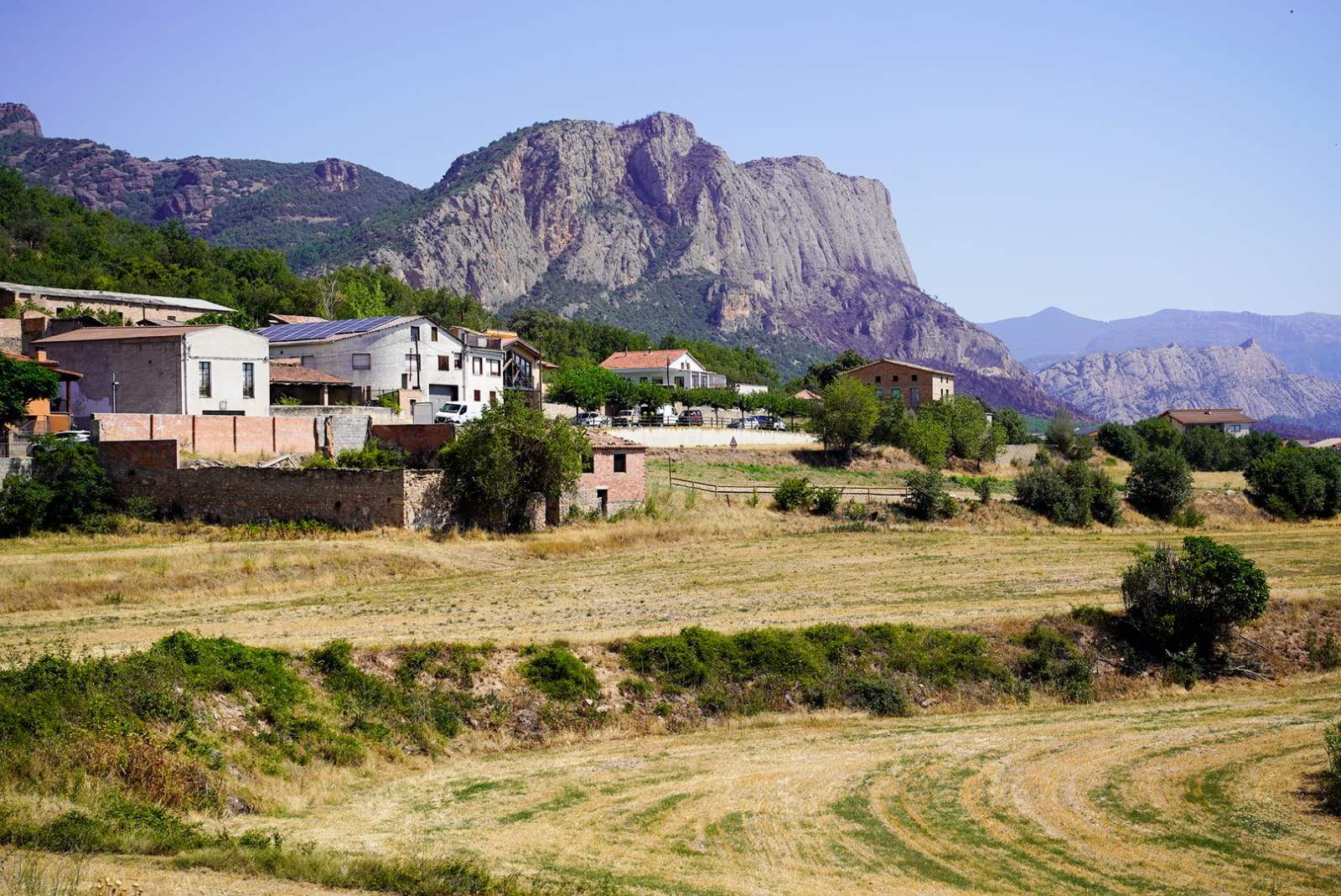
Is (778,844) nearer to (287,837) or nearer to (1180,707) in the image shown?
(287,837)

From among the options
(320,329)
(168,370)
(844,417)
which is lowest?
(844,417)

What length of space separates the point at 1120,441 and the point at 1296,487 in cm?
4610

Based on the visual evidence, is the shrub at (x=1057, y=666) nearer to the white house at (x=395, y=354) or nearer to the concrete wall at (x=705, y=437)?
the white house at (x=395, y=354)

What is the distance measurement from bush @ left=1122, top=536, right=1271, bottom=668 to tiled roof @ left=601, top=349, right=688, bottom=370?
9529 centimetres

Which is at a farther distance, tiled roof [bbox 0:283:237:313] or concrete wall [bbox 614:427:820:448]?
tiled roof [bbox 0:283:237:313]

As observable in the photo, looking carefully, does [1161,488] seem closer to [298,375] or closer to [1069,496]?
[1069,496]

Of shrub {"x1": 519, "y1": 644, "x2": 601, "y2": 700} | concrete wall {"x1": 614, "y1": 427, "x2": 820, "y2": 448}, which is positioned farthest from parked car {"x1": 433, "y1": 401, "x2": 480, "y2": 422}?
shrub {"x1": 519, "y1": 644, "x2": 601, "y2": 700}

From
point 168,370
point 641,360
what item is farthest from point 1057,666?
point 641,360

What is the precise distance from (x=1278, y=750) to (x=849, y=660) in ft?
34.4

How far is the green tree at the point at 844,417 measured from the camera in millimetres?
82875

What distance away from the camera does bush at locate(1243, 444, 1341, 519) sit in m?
76.4

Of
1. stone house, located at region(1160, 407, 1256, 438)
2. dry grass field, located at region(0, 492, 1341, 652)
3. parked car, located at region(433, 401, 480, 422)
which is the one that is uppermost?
stone house, located at region(1160, 407, 1256, 438)

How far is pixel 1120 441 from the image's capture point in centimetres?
12269

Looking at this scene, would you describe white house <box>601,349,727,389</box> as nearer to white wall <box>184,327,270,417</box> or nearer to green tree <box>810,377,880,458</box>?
green tree <box>810,377,880,458</box>
